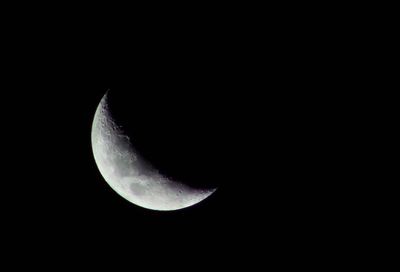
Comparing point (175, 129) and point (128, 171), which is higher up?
point (175, 129)

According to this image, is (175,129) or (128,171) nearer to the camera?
(175,129)

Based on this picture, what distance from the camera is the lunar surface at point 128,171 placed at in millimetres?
3260

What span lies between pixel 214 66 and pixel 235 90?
0.35 meters

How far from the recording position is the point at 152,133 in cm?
306

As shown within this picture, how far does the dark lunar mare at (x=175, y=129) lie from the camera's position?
119 inches

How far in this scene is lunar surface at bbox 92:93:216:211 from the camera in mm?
3260

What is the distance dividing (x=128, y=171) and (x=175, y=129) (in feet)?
2.58

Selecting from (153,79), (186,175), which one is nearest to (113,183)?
(186,175)

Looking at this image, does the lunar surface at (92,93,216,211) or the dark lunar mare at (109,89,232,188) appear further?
the lunar surface at (92,93,216,211)

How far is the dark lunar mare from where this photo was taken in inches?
119

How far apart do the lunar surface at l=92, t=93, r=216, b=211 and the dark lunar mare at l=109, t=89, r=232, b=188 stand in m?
0.10

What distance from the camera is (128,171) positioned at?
3.31 m

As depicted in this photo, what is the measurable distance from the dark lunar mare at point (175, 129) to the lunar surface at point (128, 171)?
3.8 inches

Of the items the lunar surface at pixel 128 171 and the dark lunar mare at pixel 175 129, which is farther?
the lunar surface at pixel 128 171
